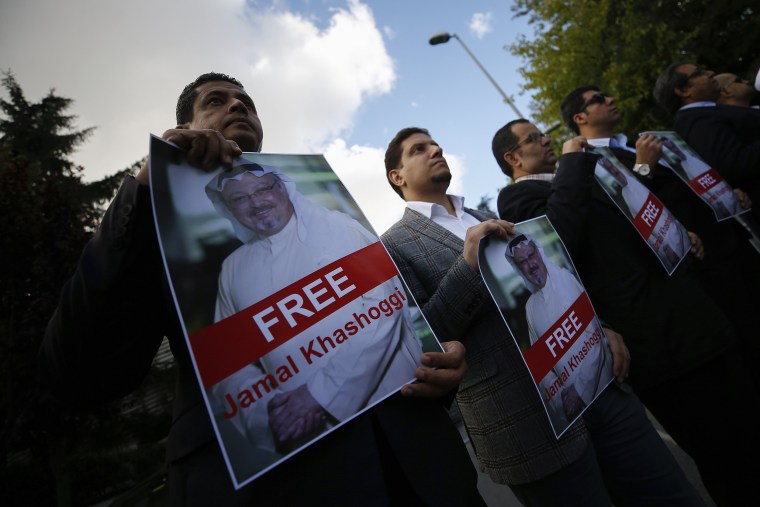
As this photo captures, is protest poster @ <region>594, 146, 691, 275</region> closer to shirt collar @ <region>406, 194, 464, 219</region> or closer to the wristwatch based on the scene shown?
the wristwatch

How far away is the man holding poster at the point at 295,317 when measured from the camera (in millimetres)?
775

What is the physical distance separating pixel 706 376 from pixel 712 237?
115 centimetres

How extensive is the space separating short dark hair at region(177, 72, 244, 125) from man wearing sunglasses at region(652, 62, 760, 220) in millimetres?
3052

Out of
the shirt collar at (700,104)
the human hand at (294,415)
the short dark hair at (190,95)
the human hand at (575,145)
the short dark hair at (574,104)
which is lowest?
the human hand at (294,415)

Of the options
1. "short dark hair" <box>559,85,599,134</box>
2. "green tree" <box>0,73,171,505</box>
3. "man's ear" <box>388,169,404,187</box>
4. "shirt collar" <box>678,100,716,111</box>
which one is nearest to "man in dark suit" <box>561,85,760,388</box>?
"short dark hair" <box>559,85,599,134</box>

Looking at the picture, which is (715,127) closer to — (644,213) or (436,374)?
(644,213)

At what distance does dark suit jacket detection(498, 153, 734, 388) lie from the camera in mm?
1815

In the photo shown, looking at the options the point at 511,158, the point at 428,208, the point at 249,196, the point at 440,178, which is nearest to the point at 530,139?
the point at 511,158

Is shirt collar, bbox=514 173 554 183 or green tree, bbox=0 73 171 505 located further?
green tree, bbox=0 73 171 505

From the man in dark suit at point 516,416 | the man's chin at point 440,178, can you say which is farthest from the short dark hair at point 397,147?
the man in dark suit at point 516,416

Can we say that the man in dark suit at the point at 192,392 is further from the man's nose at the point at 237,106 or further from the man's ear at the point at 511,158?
the man's ear at the point at 511,158

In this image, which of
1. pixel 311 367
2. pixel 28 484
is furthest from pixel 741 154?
pixel 28 484

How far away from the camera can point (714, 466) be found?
1816 millimetres

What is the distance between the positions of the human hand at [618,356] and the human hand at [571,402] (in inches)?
15.4
